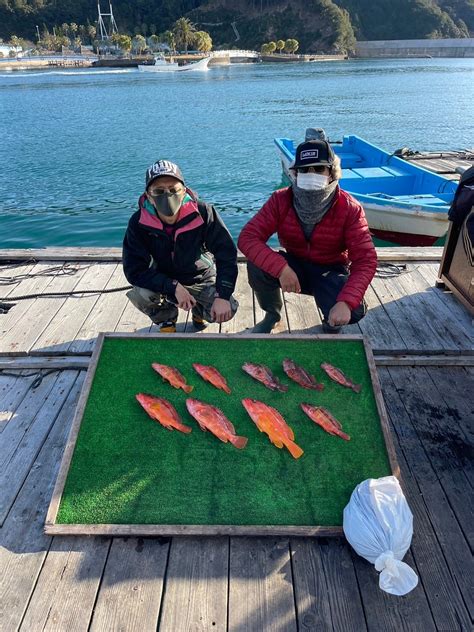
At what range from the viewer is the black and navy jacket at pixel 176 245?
382 centimetres

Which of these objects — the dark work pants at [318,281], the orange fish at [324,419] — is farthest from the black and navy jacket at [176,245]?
the orange fish at [324,419]

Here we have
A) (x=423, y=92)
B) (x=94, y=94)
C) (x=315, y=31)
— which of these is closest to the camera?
(x=423, y=92)

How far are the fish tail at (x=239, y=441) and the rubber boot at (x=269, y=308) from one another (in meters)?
1.70

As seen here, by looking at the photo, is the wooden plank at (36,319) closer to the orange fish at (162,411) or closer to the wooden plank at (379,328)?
the orange fish at (162,411)

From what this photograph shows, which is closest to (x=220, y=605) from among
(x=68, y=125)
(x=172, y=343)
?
(x=172, y=343)

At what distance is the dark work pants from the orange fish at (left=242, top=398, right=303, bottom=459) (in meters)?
1.34

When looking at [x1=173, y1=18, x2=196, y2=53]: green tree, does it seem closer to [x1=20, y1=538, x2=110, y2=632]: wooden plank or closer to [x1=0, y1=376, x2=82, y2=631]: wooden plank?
[x1=0, y1=376, x2=82, y2=631]: wooden plank

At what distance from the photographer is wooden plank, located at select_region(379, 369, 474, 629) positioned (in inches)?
86.1

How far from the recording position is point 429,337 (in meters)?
4.31

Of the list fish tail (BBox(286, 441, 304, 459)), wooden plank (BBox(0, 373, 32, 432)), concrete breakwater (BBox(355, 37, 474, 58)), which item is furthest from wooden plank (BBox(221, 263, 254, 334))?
concrete breakwater (BBox(355, 37, 474, 58))

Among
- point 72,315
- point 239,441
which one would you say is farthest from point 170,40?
point 239,441

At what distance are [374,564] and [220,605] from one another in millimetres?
806

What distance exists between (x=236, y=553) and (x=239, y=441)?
0.64m

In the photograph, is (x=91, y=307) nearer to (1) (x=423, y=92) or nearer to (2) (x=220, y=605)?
(2) (x=220, y=605)
